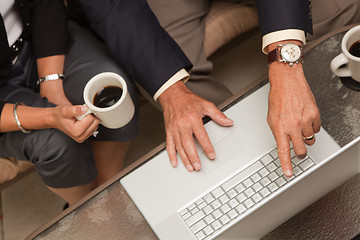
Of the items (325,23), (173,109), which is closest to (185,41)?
(173,109)

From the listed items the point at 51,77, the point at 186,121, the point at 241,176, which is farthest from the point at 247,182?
the point at 51,77

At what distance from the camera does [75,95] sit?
1370 mm

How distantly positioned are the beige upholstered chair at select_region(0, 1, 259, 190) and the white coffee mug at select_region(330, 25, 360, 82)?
51 centimetres

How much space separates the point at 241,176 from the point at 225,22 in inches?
25.8

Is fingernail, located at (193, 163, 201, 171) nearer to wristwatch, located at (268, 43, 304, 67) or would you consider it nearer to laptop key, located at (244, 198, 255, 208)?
laptop key, located at (244, 198, 255, 208)

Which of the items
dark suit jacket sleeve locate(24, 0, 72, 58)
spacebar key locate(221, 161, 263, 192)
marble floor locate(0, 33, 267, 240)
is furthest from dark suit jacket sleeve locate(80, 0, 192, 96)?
marble floor locate(0, 33, 267, 240)

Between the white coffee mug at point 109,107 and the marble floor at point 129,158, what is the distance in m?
0.76

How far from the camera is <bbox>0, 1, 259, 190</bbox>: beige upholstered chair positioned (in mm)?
1438

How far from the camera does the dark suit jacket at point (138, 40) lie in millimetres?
1218

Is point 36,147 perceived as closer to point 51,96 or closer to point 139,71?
point 51,96

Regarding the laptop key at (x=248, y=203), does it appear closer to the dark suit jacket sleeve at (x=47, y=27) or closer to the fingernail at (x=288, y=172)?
the fingernail at (x=288, y=172)

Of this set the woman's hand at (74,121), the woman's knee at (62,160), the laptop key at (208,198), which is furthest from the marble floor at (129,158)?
the laptop key at (208,198)

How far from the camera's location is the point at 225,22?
145 centimetres

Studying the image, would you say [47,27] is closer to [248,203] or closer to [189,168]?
[189,168]
